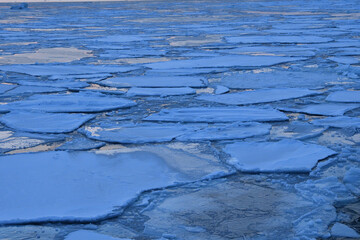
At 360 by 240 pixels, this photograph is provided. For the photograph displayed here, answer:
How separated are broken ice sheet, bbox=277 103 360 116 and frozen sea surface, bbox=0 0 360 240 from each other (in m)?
0.01

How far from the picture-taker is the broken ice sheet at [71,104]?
3088 millimetres

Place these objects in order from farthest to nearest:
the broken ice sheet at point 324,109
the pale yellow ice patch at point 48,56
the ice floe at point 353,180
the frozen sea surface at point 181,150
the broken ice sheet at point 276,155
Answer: the pale yellow ice patch at point 48,56 → the broken ice sheet at point 324,109 → the broken ice sheet at point 276,155 → the ice floe at point 353,180 → the frozen sea surface at point 181,150

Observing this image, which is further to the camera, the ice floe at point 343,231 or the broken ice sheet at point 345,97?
the broken ice sheet at point 345,97

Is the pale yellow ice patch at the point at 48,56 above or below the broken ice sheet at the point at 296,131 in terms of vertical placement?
below

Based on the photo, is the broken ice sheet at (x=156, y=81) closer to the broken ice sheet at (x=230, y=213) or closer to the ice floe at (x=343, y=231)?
the broken ice sheet at (x=230, y=213)

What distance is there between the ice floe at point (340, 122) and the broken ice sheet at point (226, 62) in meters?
1.94

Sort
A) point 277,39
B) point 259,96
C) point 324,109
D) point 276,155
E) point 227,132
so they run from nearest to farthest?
point 276,155 < point 227,132 < point 324,109 < point 259,96 < point 277,39

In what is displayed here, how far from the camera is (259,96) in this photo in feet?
11.1

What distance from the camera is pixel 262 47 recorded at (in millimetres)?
6102

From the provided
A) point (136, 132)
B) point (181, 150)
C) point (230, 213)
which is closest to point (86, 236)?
point (230, 213)

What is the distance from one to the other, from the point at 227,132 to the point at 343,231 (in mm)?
1103

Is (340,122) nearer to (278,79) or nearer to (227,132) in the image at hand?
(227,132)

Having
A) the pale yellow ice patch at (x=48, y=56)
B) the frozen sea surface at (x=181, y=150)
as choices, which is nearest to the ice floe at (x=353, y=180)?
the frozen sea surface at (x=181, y=150)

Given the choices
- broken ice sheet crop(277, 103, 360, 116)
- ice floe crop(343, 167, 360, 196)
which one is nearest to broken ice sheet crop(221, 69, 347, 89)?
broken ice sheet crop(277, 103, 360, 116)
